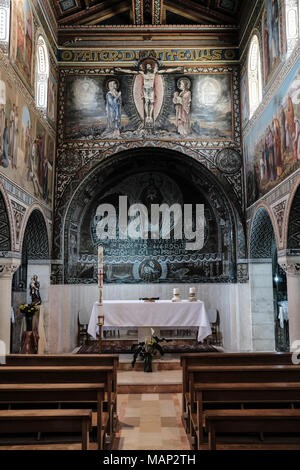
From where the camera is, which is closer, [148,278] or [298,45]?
[298,45]

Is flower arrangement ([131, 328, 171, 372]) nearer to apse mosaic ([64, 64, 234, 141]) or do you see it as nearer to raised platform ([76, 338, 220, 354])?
raised platform ([76, 338, 220, 354])

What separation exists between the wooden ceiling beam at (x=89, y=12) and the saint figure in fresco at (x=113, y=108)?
2.59m

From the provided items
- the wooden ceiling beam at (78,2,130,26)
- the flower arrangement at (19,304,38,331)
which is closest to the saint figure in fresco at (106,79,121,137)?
the wooden ceiling beam at (78,2,130,26)

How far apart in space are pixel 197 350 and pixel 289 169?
6.40 m

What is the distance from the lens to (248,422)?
3840 mm

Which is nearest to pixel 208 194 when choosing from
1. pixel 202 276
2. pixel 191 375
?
pixel 202 276

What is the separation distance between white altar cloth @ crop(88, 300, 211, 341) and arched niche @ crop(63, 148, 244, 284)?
8.70ft

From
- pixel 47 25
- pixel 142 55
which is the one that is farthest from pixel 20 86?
pixel 142 55

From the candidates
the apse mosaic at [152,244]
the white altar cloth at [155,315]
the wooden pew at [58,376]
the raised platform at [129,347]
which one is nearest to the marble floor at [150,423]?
the wooden pew at [58,376]

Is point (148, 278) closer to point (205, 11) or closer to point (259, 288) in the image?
point (259, 288)

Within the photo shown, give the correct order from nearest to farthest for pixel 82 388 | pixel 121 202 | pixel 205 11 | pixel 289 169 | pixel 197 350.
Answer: pixel 82 388 → pixel 289 169 → pixel 197 350 → pixel 205 11 → pixel 121 202

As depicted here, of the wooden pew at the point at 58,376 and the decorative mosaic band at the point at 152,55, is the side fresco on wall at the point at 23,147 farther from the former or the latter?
the wooden pew at the point at 58,376

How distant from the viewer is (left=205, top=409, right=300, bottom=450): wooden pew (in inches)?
146

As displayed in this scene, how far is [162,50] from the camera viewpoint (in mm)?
15172
